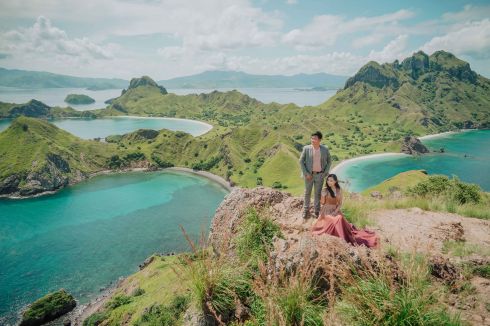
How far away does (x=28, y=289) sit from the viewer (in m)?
60.8

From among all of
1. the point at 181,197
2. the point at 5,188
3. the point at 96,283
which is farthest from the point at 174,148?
the point at 96,283

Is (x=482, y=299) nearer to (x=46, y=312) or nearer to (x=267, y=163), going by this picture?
(x=46, y=312)

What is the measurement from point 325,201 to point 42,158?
499 feet

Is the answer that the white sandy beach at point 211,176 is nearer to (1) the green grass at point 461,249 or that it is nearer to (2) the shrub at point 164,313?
(2) the shrub at point 164,313

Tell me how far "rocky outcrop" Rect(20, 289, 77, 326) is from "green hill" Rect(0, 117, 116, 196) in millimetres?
90689

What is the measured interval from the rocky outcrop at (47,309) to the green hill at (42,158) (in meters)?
90.7

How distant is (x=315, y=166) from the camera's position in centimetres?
1312

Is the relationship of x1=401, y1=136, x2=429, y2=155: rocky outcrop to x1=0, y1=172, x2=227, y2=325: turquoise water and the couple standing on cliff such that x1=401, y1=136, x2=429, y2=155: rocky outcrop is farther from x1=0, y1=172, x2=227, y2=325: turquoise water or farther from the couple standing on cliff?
the couple standing on cliff

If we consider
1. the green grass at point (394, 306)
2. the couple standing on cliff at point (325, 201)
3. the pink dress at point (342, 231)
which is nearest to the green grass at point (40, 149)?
the couple standing on cliff at point (325, 201)

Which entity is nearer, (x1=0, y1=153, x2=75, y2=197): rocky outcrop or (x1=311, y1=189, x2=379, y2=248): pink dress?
(x1=311, y1=189, x2=379, y2=248): pink dress

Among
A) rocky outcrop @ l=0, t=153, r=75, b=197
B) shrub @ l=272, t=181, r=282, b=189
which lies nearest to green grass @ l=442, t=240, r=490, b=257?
shrub @ l=272, t=181, r=282, b=189

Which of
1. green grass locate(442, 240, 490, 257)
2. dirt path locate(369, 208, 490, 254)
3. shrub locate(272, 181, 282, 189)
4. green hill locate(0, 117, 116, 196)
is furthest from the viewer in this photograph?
green hill locate(0, 117, 116, 196)

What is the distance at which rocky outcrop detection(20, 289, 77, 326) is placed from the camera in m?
47.9

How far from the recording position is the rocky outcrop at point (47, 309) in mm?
47875
